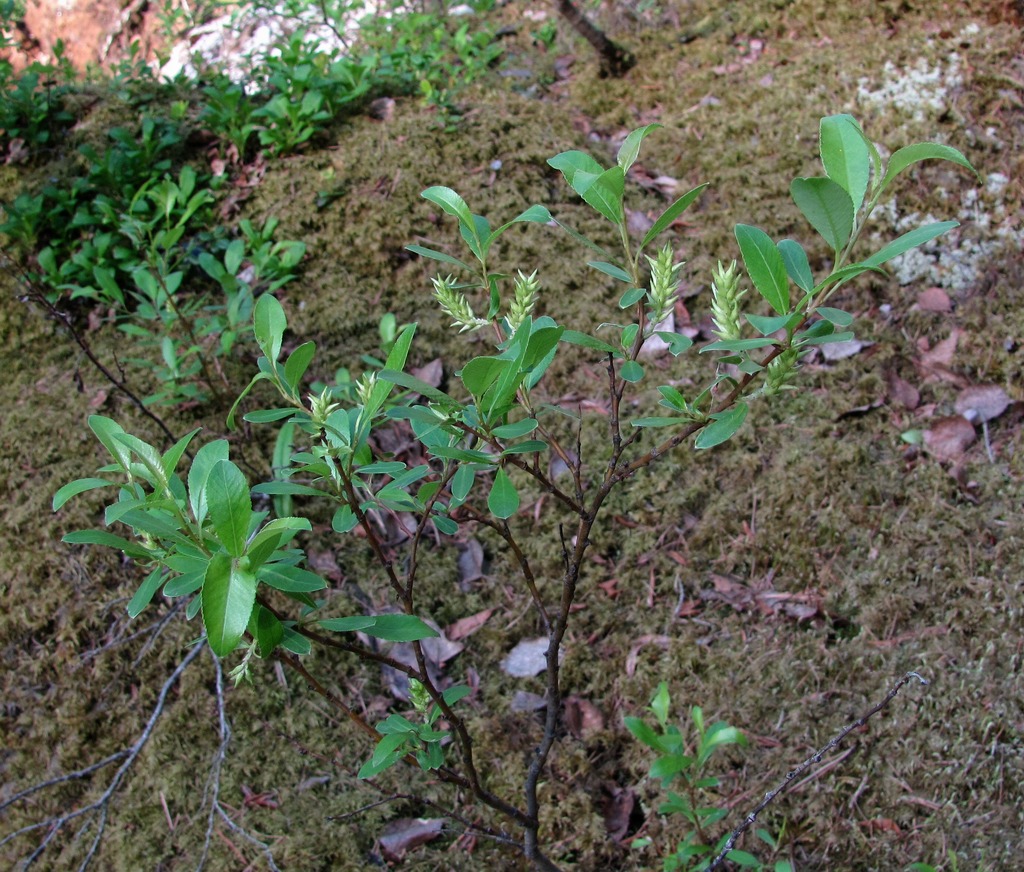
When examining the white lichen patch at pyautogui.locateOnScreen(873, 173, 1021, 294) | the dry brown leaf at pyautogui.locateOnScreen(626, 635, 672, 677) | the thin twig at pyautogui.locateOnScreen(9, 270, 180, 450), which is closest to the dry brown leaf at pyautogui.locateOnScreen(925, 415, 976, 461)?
the white lichen patch at pyautogui.locateOnScreen(873, 173, 1021, 294)

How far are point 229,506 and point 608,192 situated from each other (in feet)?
2.18

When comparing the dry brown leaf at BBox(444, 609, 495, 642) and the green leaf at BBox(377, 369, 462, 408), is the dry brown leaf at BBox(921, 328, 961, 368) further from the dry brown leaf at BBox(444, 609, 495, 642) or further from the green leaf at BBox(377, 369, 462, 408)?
the green leaf at BBox(377, 369, 462, 408)

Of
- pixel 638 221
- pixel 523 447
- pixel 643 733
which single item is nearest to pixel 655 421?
pixel 523 447

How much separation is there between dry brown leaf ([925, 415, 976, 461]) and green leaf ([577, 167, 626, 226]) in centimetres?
192

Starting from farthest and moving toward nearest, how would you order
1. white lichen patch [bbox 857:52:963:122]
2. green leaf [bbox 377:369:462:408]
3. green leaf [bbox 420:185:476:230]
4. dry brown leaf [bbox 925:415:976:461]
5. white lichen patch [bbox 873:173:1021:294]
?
white lichen patch [bbox 857:52:963:122]
white lichen patch [bbox 873:173:1021:294]
dry brown leaf [bbox 925:415:976:461]
green leaf [bbox 420:185:476:230]
green leaf [bbox 377:369:462:408]

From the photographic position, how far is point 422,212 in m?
3.22

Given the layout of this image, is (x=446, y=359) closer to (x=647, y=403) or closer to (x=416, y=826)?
(x=647, y=403)

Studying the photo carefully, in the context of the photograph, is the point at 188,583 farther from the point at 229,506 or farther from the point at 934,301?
the point at 934,301

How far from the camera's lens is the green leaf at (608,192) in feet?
3.29

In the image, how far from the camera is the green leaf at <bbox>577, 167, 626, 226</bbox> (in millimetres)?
1003

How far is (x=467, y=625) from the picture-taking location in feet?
7.68

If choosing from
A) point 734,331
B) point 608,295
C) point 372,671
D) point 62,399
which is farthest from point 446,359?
point 734,331

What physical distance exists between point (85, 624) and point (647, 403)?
6.53ft

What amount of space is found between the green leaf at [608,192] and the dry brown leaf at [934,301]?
221cm
